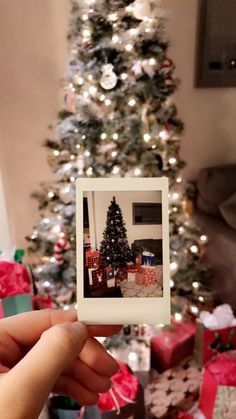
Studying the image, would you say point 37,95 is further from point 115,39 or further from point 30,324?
point 30,324

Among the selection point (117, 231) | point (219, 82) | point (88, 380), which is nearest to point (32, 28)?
point (219, 82)

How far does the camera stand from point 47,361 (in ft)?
1.53

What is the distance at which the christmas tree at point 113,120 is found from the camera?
1.56 m

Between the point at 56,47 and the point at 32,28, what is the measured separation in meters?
0.16

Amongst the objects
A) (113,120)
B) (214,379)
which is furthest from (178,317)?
(113,120)

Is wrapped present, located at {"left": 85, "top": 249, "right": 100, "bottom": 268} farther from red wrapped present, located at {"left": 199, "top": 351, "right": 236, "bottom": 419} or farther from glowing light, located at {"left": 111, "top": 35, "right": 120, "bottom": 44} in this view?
glowing light, located at {"left": 111, "top": 35, "right": 120, "bottom": 44}

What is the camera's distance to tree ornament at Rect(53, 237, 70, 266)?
1689 mm

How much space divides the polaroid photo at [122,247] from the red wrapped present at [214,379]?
91 centimetres

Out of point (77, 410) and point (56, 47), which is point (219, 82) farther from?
→ point (77, 410)

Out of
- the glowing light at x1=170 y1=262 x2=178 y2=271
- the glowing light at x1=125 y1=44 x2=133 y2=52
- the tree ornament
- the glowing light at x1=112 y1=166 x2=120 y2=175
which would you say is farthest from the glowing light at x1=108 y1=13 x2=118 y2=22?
the glowing light at x1=170 y1=262 x2=178 y2=271

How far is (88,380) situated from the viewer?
67cm

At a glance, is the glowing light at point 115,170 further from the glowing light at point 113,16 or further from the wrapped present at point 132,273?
the wrapped present at point 132,273

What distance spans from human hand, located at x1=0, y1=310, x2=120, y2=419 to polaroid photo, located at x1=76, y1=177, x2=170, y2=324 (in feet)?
0.18

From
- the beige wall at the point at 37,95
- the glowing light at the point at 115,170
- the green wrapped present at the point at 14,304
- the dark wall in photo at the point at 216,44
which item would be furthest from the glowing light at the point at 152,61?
the green wrapped present at the point at 14,304
